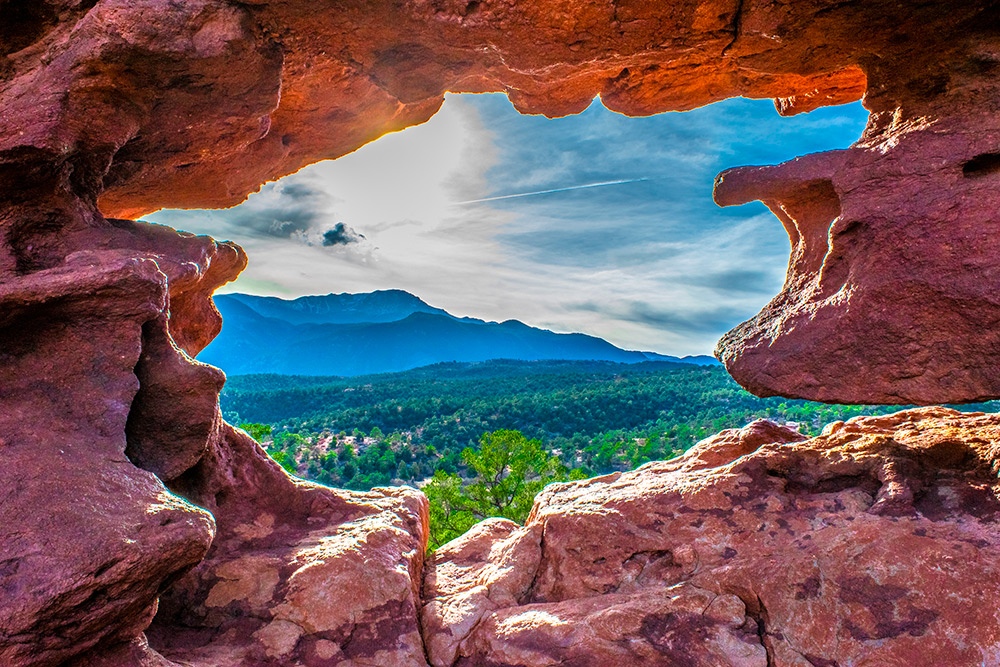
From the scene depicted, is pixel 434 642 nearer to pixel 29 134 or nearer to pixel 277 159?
pixel 29 134

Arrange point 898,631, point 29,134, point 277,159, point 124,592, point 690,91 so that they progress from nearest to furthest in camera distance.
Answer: point 124,592 < point 898,631 < point 29,134 < point 690,91 < point 277,159

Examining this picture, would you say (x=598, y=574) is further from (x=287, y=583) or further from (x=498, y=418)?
(x=498, y=418)

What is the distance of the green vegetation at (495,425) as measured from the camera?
21.5 m

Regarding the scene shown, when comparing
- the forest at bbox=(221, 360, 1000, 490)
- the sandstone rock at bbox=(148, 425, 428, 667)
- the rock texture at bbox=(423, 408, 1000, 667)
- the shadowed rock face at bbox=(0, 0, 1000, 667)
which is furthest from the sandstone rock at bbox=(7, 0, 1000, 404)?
the forest at bbox=(221, 360, 1000, 490)

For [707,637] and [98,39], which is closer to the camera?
[707,637]

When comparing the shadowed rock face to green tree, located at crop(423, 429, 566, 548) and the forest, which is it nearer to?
green tree, located at crop(423, 429, 566, 548)

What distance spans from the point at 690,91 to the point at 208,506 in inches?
395

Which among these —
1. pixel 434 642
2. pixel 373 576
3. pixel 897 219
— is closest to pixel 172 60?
pixel 373 576

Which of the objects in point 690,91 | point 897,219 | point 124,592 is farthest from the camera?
point 690,91

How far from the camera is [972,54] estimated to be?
657 centimetres

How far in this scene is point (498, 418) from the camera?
49.0 meters

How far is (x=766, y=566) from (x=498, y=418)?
4335 centimetres

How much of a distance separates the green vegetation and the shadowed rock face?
497 inches

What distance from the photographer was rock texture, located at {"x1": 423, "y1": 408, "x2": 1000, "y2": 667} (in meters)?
5.27
